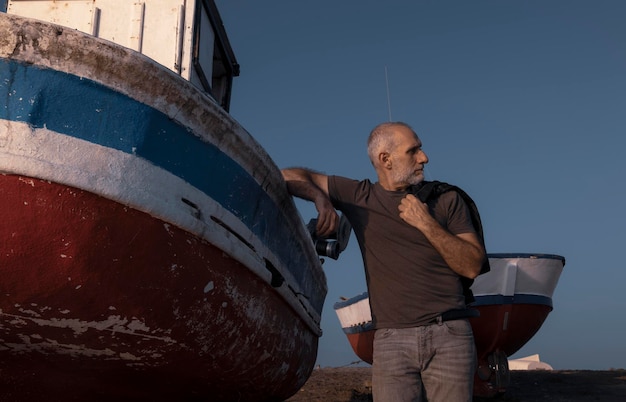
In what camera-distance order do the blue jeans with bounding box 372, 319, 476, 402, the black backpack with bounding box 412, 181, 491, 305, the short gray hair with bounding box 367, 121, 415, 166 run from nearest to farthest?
the blue jeans with bounding box 372, 319, 476, 402
the black backpack with bounding box 412, 181, 491, 305
the short gray hair with bounding box 367, 121, 415, 166

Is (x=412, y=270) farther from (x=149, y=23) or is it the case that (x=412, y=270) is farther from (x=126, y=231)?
Result: (x=149, y=23)

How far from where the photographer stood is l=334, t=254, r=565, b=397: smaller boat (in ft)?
31.7

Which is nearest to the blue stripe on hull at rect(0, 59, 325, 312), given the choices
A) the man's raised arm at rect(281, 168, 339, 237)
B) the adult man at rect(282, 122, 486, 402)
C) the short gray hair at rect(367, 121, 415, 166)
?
the man's raised arm at rect(281, 168, 339, 237)

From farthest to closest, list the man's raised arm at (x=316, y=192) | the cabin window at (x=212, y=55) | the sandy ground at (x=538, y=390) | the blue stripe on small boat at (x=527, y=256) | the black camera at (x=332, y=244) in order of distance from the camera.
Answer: the blue stripe on small boat at (x=527, y=256)
the sandy ground at (x=538, y=390)
the cabin window at (x=212, y=55)
the black camera at (x=332, y=244)
the man's raised arm at (x=316, y=192)

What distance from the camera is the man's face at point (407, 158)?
3.01 metres

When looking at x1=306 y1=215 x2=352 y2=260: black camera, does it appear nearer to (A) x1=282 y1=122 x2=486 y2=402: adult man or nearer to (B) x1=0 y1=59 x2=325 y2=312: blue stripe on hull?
(B) x1=0 y1=59 x2=325 y2=312: blue stripe on hull

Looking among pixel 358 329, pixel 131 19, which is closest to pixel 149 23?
pixel 131 19

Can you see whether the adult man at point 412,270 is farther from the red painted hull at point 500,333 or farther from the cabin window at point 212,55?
the red painted hull at point 500,333

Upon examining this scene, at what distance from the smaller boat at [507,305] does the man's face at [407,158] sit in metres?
6.89

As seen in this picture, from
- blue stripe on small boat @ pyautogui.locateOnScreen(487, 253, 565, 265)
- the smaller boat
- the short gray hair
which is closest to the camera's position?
the short gray hair

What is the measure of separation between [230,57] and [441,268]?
439 centimetres

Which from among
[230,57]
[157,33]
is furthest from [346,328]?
[157,33]

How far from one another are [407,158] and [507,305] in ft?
25.0

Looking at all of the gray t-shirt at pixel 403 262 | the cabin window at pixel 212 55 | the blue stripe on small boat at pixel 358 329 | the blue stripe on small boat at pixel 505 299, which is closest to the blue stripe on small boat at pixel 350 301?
the blue stripe on small boat at pixel 358 329
